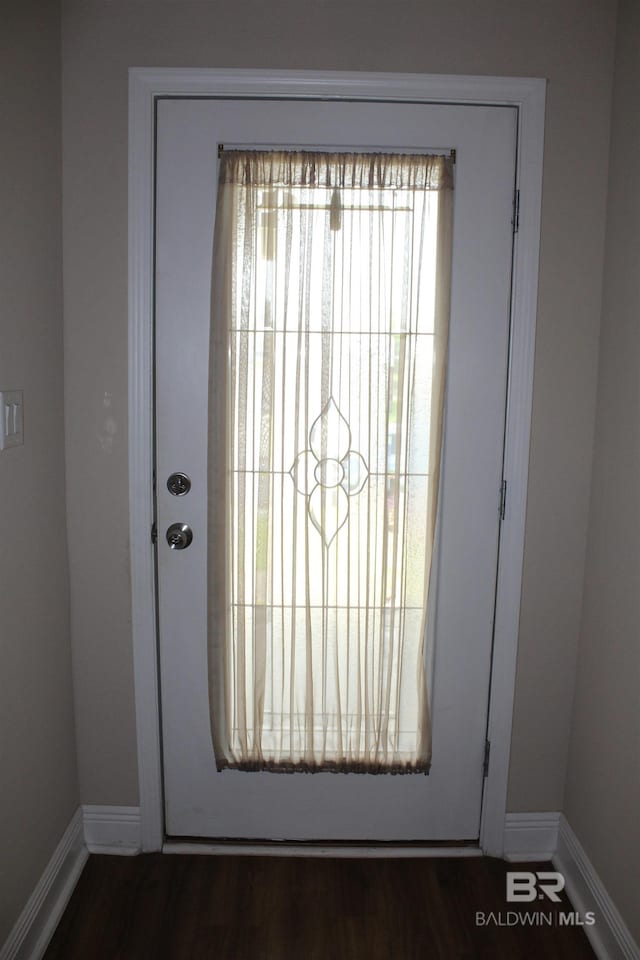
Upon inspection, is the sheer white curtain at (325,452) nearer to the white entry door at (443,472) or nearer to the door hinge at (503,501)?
the white entry door at (443,472)

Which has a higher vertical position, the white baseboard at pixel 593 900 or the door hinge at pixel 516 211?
the door hinge at pixel 516 211

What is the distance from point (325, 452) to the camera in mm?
1907

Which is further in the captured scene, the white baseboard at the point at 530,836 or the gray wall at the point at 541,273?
the white baseboard at the point at 530,836

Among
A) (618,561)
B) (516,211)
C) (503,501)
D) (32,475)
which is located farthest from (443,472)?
(32,475)

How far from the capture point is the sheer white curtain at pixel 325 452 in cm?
184

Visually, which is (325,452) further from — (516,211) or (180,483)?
(516,211)

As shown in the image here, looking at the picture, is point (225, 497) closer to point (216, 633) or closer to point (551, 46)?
point (216, 633)

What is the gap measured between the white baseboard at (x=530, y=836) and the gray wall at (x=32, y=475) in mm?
1343

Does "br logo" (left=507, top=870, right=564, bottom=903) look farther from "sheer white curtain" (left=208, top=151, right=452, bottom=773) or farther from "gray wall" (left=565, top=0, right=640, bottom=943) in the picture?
"sheer white curtain" (left=208, top=151, right=452, bottom=773)

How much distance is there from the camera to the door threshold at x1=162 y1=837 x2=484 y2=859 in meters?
2.07

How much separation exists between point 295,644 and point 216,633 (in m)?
0.24

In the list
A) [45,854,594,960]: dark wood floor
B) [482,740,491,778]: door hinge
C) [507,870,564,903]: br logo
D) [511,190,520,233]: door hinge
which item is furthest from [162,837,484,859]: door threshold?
[511,190,520,233]: door hinge

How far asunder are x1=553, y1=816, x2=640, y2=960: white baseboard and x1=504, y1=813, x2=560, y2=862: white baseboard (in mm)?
24

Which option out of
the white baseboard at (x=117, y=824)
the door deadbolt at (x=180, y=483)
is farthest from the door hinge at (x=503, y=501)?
the white baseboard at (x=117, y=824)
